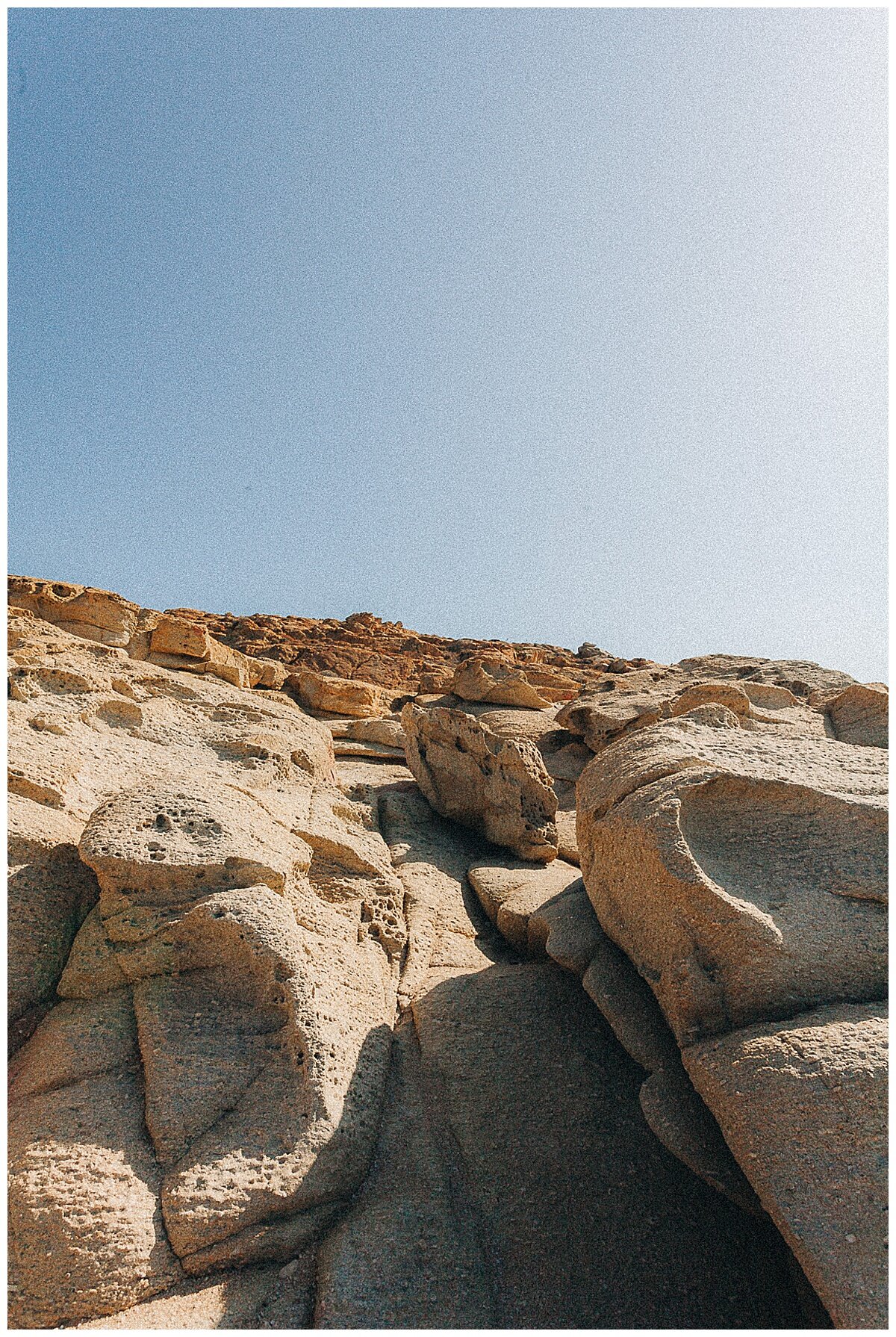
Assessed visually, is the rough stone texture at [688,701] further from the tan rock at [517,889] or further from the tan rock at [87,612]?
the tan rock at [87,612]

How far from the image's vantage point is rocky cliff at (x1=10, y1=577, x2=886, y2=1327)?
7.58 ft

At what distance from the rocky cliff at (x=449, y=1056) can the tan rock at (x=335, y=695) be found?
183 inches

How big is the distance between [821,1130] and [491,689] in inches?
326

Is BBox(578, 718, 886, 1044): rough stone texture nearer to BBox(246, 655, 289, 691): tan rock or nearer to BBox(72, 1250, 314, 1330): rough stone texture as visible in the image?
BBox(72, 1250, 314, 1330): rough stone texture

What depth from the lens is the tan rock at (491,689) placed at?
10.4 metres

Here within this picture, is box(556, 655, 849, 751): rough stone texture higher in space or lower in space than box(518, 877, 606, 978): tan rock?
higher

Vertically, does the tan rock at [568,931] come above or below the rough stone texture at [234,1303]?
above

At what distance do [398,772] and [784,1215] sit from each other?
5.48 metres

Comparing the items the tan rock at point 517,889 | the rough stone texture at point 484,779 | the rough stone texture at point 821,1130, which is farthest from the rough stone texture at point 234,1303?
the rough stone texture at point 484,779

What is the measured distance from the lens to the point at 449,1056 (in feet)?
11.2

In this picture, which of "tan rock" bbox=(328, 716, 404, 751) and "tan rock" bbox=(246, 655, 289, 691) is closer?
"tan rock" bbox=(328, 716, 404, 751)

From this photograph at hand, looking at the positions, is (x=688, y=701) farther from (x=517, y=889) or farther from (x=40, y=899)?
(x=40, y=899)

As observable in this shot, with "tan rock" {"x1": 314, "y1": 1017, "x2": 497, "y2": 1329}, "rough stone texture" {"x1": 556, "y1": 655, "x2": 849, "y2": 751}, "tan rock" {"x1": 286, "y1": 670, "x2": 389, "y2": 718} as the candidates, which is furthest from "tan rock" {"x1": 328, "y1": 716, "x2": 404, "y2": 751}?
"tan rock" {"x1": 314, "y1": 1017, "x2": 497, "y2": 1329}

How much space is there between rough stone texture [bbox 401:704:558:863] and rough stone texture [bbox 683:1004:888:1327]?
10.2ft
